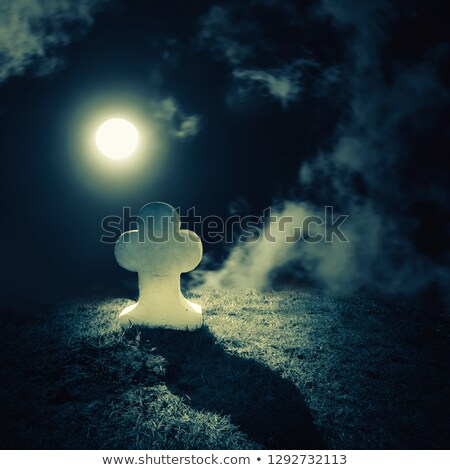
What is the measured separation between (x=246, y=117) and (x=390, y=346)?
5013 mm

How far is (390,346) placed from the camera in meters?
3.45

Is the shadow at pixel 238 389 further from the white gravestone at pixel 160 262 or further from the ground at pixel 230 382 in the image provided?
the white gravestone at pixel 160 262

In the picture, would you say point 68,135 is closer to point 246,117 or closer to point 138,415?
point 246,117

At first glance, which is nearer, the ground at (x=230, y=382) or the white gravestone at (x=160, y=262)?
the ground at (x=230, y=382)

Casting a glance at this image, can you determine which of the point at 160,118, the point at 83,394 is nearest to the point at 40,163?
the point at 160,118

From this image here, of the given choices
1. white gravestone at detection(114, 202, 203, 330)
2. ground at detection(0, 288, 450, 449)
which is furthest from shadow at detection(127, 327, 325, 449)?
white gravestone at detection(114, 202, 203, 330)

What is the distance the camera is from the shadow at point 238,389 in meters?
2.33

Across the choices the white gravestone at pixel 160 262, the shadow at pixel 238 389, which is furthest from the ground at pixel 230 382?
the white gravestone at pixel 160 262

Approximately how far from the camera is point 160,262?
366cm

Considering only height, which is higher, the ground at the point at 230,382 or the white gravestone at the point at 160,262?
the white gravestone at the point at 160,262

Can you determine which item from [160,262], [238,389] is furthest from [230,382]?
[160,262]

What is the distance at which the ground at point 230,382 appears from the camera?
230 cm

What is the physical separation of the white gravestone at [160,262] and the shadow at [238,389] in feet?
0.68

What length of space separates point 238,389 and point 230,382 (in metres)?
0.11
